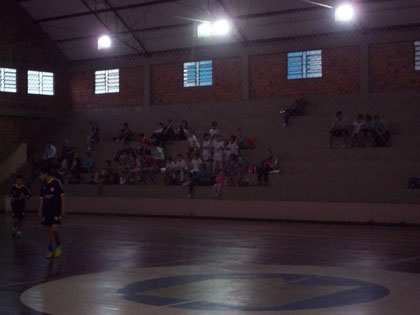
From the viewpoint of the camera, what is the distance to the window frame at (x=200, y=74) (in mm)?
36094

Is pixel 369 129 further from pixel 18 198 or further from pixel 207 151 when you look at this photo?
pixel 18 198

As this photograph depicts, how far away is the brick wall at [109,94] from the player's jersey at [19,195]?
1851 cm

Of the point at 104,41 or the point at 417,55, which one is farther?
the point at 104,41

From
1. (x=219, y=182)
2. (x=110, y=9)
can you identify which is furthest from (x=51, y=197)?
(x=110, y=9)

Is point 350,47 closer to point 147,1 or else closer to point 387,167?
point 387,167

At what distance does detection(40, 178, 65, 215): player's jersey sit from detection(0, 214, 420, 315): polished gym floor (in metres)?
1.07

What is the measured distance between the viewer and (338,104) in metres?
31.4

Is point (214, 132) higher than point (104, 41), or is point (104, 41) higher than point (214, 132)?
point (104, 41)

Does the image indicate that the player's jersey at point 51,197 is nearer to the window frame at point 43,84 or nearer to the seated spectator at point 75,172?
the seated spectator at point 75,172

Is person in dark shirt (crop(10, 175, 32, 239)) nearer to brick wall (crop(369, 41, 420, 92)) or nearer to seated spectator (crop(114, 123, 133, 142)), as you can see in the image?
seated spectator (crop(114, 123, 133, 142))

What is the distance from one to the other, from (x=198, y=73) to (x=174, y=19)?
3.07 meters

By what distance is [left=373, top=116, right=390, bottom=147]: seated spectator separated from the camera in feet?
91.1

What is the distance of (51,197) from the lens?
598 inches

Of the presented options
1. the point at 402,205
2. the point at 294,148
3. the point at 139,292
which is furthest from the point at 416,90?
the point at 139,292
